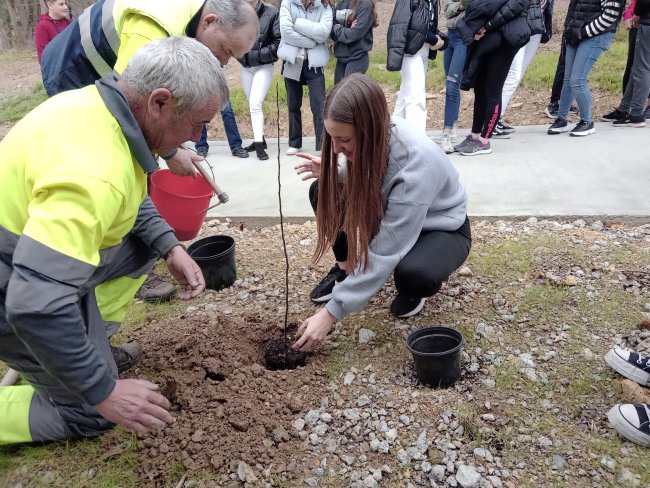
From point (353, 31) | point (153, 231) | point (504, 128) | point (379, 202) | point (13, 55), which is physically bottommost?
point (13, 55)

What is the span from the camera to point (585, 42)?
4934mm

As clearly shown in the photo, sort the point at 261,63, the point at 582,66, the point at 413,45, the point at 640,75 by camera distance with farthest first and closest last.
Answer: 1. the point at 261,63
2. the point at 640,75
3. the point at 582,66
4. the point at 413,45

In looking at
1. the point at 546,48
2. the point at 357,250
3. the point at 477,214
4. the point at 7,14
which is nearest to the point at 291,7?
the point at 477,214

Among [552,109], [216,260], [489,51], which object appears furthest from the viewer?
[552,109]

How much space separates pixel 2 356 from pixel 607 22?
5.25 meters

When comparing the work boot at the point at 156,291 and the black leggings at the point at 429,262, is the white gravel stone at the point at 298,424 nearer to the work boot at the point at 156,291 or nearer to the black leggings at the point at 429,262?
the black leggings at the point at 429,262

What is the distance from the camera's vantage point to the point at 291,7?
5.12m

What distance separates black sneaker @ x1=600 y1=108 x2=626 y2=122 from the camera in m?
5.54

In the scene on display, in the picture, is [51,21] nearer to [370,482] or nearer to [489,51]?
[489,51]

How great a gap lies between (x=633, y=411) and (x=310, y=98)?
433 centimetres

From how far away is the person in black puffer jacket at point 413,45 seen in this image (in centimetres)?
482

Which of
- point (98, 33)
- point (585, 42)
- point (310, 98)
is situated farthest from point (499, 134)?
point (98, 33)

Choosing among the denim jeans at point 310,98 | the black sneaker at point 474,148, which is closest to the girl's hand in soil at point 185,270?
the denim jeans at point 310,98

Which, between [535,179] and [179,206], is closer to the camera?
[179,206]
